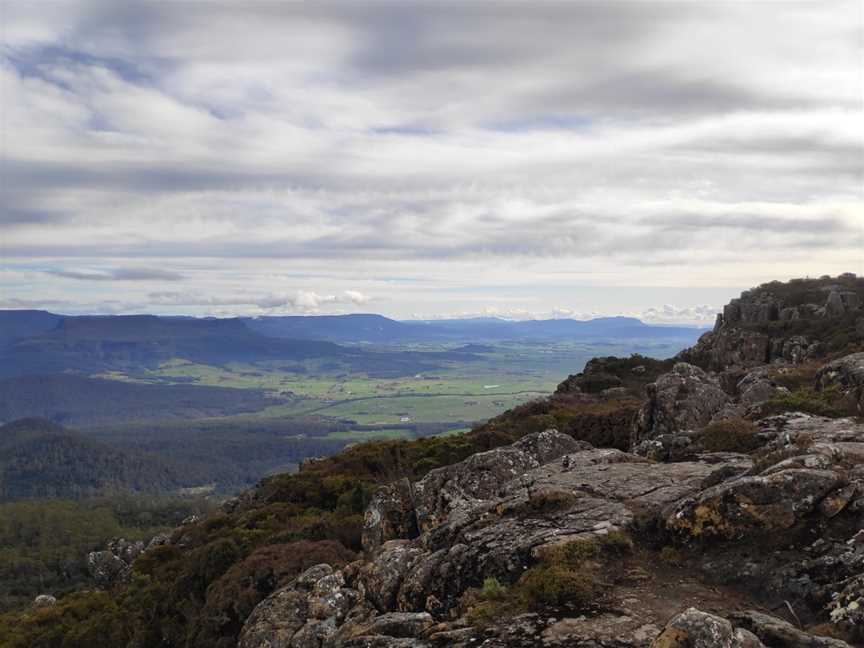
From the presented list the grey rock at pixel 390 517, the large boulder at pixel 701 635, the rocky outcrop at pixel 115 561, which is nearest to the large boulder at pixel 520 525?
the grey rock at pixel 390 517

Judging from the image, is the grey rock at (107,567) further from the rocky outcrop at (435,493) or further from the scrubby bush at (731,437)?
the scrubby bush at (731,437)

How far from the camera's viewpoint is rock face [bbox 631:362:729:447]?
27141mm

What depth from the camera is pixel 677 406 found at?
2759cm

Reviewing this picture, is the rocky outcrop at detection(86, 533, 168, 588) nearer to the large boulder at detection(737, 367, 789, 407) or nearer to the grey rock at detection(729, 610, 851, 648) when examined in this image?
the large boulder at detection(737, 367, 789, 407)

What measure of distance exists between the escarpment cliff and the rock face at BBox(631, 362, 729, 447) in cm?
10

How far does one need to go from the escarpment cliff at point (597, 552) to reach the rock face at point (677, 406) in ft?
0.32

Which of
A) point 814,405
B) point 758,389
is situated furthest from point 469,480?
point 758,389

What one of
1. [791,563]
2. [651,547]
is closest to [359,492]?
[651,547]

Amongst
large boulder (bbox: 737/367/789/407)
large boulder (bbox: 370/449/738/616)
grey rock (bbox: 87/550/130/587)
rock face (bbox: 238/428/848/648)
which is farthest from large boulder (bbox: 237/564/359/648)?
grey rock (bbox: 87/550/130/587)

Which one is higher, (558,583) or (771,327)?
(771,327)

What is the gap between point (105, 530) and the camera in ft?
471

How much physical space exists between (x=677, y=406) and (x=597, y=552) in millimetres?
16965

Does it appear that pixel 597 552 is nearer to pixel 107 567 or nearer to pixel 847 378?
pixel 847 378

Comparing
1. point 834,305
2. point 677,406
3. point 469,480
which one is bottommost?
point 469,480
